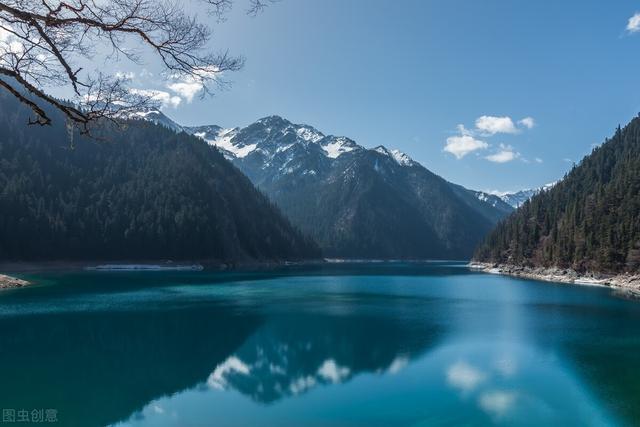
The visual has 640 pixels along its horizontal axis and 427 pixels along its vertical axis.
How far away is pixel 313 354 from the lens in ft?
91.9

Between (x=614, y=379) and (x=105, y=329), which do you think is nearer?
(x=614, y=379)

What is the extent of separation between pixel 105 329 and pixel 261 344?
40.5 feet

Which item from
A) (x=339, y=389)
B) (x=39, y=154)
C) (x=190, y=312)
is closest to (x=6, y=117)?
(x=39, y=154)

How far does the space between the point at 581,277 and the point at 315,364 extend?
83.7 metres

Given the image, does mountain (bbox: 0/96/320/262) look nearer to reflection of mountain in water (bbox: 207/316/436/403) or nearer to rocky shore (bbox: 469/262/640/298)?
reflection of mountain in water (bbox: 207/316/436/403)

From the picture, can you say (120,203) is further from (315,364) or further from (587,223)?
(315,364)

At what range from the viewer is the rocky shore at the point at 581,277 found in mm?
74275

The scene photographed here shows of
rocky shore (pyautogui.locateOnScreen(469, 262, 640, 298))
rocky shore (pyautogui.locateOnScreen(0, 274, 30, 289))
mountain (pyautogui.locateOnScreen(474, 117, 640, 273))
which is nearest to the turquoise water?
rocky shore (pyautogui.locateOnScreen(0, 274, 30, 289))

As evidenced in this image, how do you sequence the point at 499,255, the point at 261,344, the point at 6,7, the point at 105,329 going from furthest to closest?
1. the point at 499,255
2. the point at 105,329
3. the point at 261,344
4. the point at 6,7

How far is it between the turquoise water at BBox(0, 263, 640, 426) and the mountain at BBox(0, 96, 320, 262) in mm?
67074

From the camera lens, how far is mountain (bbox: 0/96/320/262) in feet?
366

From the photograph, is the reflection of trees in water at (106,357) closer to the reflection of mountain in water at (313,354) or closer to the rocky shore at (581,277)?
the reflection of mountain in water at (313,354)

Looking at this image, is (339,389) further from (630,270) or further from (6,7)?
(630,270)

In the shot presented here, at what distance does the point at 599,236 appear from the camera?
89812mm
